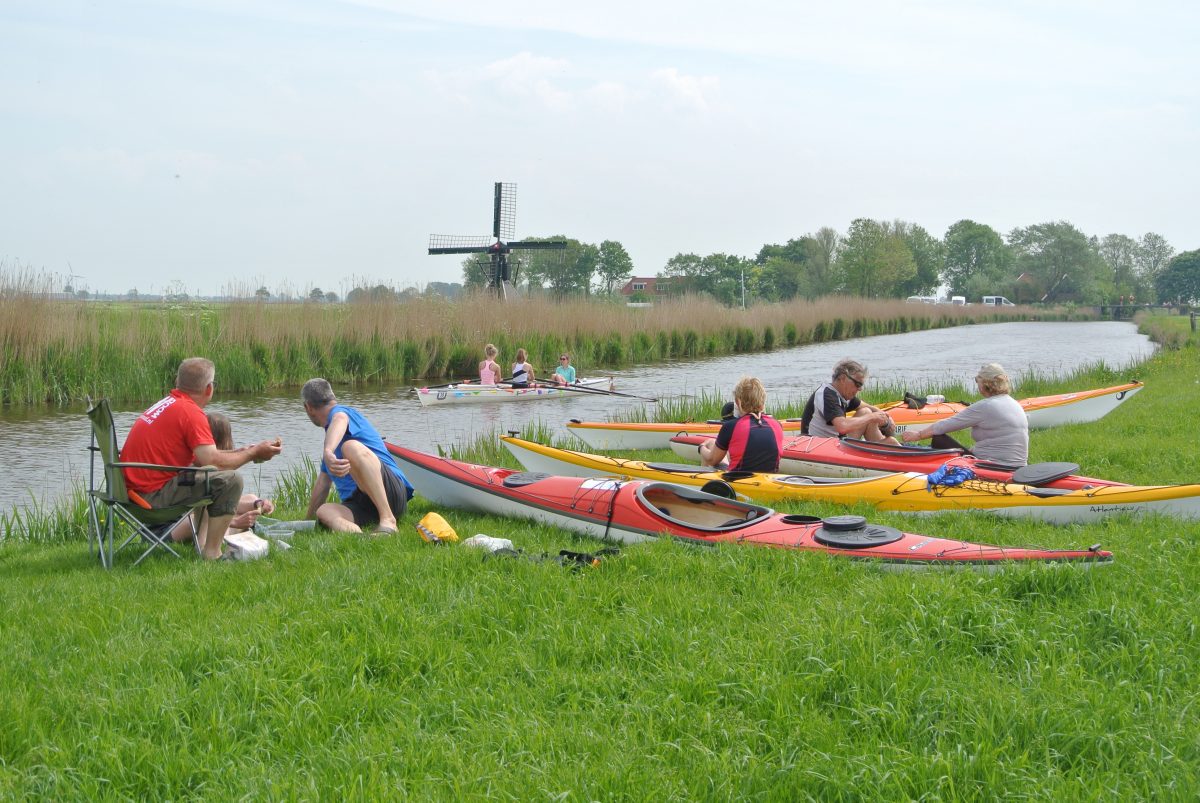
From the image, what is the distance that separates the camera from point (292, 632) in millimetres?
3523

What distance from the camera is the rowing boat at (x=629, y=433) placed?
9883mm

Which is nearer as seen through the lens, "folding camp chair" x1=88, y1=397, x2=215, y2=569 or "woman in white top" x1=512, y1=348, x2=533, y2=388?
"folding camp chair" x1=88, y1=397, x2=215, y2=569

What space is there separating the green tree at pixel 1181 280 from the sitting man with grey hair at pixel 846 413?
11012 cm

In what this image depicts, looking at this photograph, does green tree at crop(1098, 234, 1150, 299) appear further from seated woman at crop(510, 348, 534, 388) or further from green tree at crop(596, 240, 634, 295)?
seated woman at crop(510, 348, 534, 388)

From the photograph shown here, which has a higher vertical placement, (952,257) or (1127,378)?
(952,257)

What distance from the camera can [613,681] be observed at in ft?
10.2

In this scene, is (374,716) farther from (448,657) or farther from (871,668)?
(871,668)

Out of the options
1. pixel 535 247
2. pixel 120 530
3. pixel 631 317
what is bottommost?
pixel 120 530

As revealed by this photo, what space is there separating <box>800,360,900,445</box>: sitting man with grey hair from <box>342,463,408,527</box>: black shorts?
3.90 m

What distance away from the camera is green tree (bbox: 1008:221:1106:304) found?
3551 inches

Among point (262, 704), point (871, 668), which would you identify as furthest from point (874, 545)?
point (262, 704)

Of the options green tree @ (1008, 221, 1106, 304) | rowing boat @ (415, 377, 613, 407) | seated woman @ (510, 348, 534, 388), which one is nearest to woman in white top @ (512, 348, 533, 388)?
seated woman @ (510, 348, 534, 388)

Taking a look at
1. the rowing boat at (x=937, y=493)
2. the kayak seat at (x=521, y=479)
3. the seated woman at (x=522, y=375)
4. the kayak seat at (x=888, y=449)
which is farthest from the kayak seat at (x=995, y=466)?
the seated woman at (x=522, y=375)

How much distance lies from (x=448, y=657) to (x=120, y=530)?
4.01 metres
